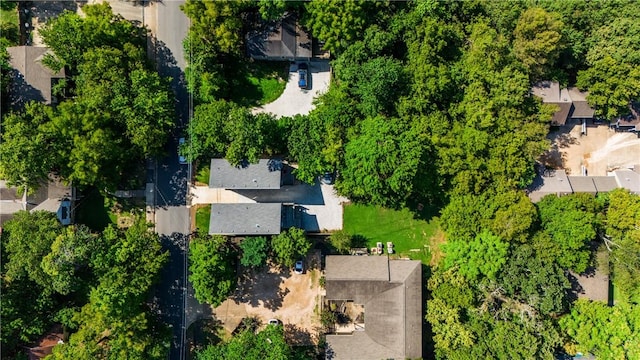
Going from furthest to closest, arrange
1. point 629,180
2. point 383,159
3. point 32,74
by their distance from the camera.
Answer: point 629,180 < point 32,74 < point 383,159

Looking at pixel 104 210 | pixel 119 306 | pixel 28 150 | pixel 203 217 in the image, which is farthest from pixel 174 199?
pixel 28 150

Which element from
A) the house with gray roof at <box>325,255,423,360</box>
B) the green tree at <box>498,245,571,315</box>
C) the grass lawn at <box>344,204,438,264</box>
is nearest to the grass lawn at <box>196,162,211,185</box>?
the grass lawn at <box>344,204,438,264</box>

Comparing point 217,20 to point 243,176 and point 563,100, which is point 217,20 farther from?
point 563,100

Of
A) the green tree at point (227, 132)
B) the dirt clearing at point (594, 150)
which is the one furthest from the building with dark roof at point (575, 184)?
the green tree at point (227, 132)

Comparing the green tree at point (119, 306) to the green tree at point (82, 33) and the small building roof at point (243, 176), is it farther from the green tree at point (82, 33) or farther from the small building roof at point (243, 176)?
the green tree at point (82, 33)

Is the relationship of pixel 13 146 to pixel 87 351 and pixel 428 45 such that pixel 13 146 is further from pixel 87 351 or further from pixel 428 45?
pixel 428 45

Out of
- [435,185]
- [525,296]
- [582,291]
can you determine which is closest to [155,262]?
[435,185]
